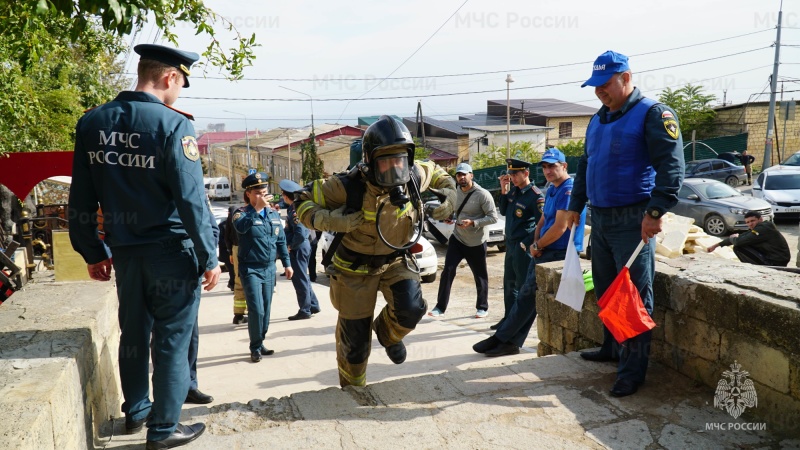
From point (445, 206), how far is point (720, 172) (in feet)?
88.7

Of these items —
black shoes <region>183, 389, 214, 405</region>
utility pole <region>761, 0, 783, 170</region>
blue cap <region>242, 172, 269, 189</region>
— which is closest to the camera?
black shoes <region>183, 389, 214, 405</region>

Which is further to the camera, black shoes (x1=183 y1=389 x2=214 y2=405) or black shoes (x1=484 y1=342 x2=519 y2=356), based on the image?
black shoes (x1=484 y1=342 x2=519 y2=356)

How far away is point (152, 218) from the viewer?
3.18m

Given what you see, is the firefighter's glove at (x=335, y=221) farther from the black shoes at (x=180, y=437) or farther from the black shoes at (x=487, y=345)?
the black shoes at (x=487, y=345)

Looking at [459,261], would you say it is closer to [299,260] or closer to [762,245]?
[299,260]

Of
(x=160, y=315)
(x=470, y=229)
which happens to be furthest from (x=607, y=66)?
(x=470, y=229)

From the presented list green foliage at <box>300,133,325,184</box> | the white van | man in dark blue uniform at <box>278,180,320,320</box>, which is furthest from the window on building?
man in dark blue uniform at <box>278,180,320,320</box>

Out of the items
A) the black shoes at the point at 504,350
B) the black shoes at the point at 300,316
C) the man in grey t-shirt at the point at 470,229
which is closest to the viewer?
the black shoes at the point at 504,350

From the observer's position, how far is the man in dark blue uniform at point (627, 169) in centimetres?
376

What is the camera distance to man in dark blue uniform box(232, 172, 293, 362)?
21.3ft

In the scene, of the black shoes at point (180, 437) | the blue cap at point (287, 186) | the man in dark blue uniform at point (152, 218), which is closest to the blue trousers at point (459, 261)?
the blue cap at point (287, 186)

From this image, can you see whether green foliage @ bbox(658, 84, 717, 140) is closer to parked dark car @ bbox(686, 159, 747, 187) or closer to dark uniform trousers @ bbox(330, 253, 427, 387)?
parked dark car @ bbox(686, 159, 747, 187)

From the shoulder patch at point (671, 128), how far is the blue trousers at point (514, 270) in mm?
3389

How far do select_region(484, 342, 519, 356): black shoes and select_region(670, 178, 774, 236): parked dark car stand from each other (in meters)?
11.8
